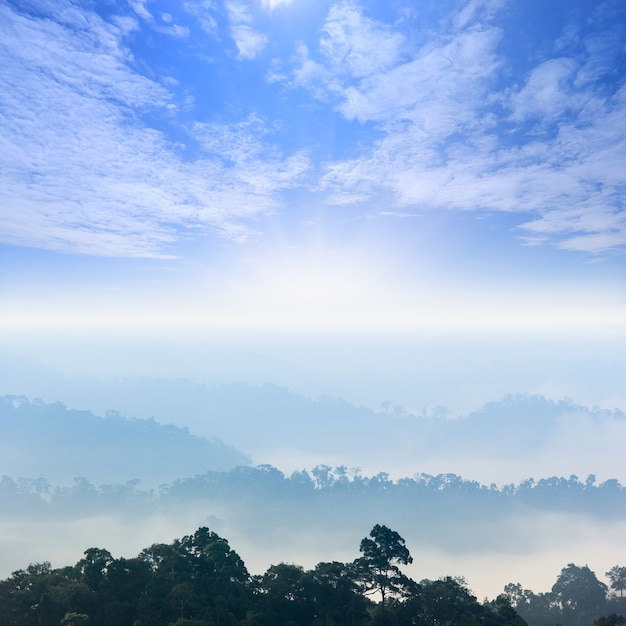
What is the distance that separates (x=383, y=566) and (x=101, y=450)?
16134 cm

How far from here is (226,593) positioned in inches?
704

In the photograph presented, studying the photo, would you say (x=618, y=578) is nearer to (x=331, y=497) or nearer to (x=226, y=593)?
(x=226, y=593)

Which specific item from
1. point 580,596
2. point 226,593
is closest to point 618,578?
point 580,596

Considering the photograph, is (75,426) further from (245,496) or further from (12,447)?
(245,496)

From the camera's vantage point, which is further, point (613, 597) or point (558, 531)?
point (558, 531)

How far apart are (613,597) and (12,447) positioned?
182 m

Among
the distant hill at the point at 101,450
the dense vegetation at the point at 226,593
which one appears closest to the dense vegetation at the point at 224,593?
the dense vegetation at the point at 226,593

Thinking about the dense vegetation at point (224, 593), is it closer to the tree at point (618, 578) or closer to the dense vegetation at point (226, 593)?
the dense vegetation at point (226, 593)

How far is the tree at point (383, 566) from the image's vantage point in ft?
60.5

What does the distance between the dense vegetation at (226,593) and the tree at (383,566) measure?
4 cm

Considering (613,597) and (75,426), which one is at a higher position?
(75,426)

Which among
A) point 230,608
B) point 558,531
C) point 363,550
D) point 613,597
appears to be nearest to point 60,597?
point 230,608

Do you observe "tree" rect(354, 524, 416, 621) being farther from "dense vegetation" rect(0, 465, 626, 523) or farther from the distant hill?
the distant hill

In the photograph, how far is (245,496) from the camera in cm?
10631
